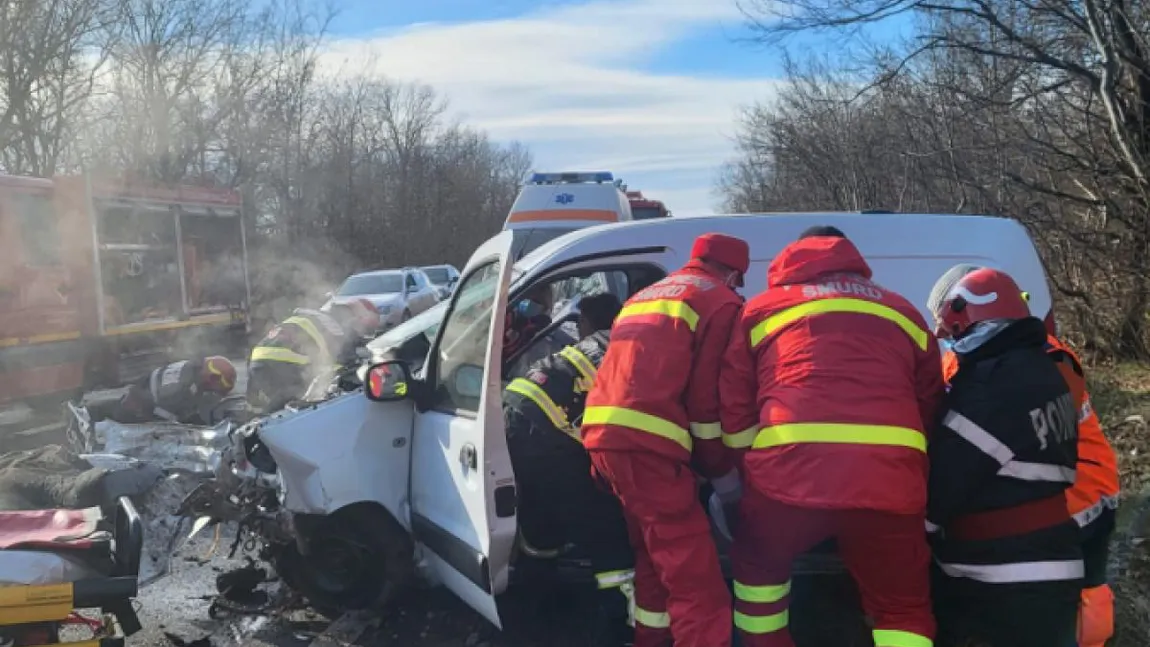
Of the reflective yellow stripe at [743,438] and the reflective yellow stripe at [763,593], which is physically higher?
the reflective yellow stripe at [743,438]

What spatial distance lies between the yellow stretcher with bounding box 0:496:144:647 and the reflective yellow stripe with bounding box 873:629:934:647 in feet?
8.86

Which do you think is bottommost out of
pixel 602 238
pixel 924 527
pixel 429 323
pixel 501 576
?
pixel 501 576

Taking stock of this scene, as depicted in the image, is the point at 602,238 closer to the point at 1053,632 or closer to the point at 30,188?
the point at 1053,632

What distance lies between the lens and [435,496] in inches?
156

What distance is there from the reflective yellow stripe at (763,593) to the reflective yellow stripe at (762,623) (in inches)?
2.3

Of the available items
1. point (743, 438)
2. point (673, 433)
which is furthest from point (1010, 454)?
point (673, 433)

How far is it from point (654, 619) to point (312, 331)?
157 inches

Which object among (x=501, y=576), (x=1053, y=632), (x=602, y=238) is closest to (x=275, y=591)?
(x=501, y=576)

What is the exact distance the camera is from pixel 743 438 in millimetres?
3055

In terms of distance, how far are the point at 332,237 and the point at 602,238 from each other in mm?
30770

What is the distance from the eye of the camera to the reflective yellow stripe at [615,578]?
3568 mm

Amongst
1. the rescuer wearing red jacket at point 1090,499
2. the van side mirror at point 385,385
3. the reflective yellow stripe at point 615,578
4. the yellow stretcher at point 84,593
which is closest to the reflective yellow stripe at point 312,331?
the van side mirror at point 385,385

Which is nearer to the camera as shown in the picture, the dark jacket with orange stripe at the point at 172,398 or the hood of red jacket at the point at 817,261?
the hood of red jacket at the point at 817,261

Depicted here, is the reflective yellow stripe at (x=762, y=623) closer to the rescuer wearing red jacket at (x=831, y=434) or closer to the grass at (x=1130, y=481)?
the rescuer wearing red jacket at (x=831, y=434)
